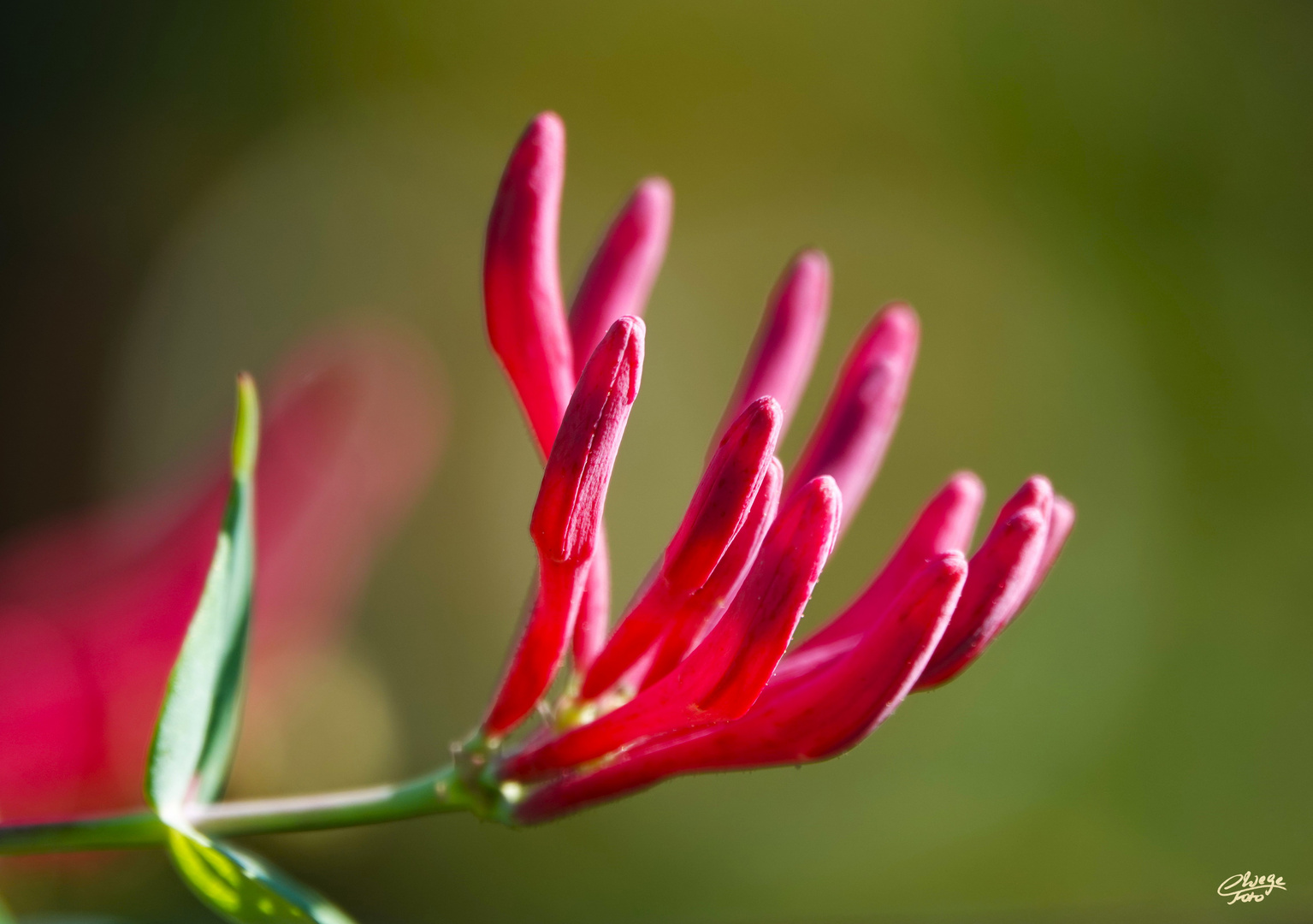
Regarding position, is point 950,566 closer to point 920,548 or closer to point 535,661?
point 920,548

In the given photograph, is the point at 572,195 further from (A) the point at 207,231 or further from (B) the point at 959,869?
(B) the point at 959,869

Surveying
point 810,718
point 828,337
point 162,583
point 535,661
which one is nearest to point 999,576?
point 810,718

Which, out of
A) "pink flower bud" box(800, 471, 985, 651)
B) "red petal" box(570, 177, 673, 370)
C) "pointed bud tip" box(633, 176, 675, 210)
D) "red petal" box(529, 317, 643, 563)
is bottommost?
"pink flower bud" box(800, 471, 985, 651)

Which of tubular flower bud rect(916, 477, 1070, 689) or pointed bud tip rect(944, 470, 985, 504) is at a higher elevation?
pointed bud tip rect(944, 470, 985, 504)

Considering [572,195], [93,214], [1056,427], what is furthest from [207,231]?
[1056,427]

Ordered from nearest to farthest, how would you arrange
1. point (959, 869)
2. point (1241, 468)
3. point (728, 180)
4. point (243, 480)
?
point (243, 480)
point (959, 869)
point (1241, 468)
point (728, 180)

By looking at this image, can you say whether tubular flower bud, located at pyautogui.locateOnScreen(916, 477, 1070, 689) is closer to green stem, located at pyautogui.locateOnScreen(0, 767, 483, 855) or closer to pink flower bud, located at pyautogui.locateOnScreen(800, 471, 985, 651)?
pink flower bud, located at pyautogui.locateOnScreen(800, 471, 985, 651)

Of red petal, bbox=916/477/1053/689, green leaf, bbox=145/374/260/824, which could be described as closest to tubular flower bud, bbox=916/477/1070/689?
red petal, bbox=916/477/1053/689
